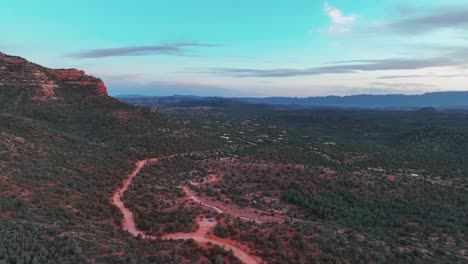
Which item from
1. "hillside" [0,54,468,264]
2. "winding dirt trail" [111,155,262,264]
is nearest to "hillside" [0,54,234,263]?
"hillside" [0,54,468,264]

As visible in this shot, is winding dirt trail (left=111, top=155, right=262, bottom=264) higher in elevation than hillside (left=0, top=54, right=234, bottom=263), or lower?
lower

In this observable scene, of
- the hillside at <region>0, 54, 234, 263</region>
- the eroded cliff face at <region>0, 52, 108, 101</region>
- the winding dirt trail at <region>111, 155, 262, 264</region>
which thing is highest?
the eroded cliff face at <region>0, 52, 108, 101</region>

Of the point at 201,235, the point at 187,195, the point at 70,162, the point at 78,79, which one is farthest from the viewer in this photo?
the point at 78,79

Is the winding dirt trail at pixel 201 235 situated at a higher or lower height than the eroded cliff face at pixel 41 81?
lower

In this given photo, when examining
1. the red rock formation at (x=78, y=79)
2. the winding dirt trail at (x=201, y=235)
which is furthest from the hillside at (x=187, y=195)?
the red rock formation at (x=78, y=79)

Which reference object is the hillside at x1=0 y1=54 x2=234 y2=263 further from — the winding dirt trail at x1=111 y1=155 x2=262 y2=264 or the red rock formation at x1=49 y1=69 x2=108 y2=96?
the winding dirt trail at x1=111 y1=155 x2=262 y2=264

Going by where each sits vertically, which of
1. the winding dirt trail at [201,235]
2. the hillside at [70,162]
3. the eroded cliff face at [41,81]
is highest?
the eroded cliff face at [41,81]

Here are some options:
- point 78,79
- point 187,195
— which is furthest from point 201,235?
point 78,79

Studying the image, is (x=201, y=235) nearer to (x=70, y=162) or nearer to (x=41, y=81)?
(x=70, y=162)

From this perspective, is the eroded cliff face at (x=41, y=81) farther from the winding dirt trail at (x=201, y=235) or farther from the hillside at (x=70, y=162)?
the winding dirt trail at (x=201, y=235)
